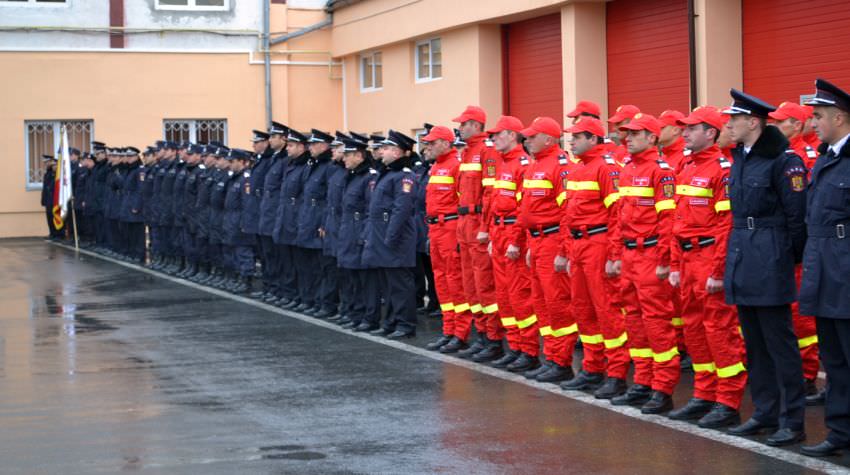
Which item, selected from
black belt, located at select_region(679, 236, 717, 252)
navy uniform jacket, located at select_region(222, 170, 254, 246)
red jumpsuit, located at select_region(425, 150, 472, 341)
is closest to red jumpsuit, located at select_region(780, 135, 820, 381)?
black belt, located at select_region(679, 236, 717, 252)

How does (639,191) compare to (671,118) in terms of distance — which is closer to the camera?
(639,191)

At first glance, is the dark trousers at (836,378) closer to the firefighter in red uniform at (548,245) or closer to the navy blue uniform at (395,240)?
the firefighter in red uniform at (548,245)

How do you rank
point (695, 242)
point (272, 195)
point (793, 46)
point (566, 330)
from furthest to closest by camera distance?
point (793, 46) → point (272, 195) → point (566, 330) → point (695, 242)

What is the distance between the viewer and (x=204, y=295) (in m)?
18.3

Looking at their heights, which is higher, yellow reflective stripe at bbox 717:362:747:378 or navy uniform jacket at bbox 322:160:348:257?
navy uniform jacket at bbox 322:160:348:257

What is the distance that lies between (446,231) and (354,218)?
2009 millimetres

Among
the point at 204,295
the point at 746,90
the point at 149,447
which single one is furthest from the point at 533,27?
the point at 149,447

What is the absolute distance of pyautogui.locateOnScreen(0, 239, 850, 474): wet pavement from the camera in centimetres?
768

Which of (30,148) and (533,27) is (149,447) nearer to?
(533,27)

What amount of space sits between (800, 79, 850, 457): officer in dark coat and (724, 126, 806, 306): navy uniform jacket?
278mm

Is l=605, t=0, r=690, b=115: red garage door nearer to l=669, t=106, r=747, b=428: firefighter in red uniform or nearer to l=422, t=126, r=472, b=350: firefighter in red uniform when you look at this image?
l=422, t=126, r=472, b=350: firefighter in red uniform

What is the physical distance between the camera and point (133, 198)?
24.6 metres

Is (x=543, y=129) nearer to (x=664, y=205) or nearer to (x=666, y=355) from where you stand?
(x=664, y=205)

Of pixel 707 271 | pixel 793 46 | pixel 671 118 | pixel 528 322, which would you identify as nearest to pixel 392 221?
pixel 528 322
